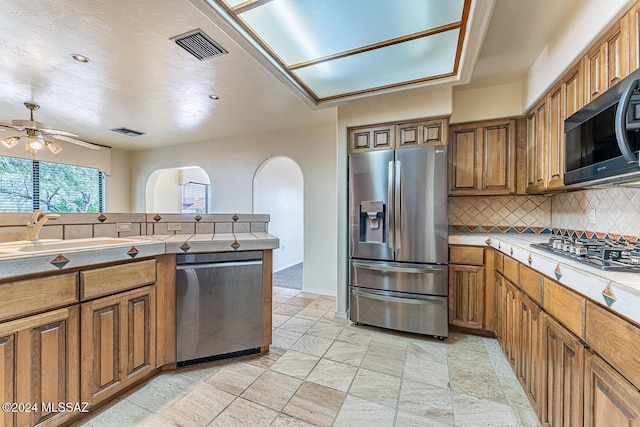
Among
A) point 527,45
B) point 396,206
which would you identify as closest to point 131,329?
point 396,206

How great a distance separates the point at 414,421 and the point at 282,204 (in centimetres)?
453

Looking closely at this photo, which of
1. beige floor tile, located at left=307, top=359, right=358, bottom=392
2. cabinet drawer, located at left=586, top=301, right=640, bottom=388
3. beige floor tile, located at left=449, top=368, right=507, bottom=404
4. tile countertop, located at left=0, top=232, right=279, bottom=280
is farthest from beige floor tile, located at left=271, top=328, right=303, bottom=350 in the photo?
cabinet drawer, located at left=586, top=301, right=640, bottom=388

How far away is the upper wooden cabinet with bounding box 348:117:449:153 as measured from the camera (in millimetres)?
2482

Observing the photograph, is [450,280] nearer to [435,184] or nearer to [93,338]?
[435,184]

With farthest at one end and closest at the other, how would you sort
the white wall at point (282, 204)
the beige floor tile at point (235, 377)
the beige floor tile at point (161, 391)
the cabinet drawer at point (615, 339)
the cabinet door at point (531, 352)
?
the white wall at point (282, 204)
the beige floor tile at point (235, 377)
the beige floor tile at point (161, 391)
the cabinet door at point (531, 352)
the cabinet drawer at point (615, 339)

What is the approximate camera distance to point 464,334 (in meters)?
2.58

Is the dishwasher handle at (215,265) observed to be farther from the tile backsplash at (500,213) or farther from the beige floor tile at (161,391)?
the tile backsplash at (500,213)

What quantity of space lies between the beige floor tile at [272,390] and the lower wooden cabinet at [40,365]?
3.09 ft

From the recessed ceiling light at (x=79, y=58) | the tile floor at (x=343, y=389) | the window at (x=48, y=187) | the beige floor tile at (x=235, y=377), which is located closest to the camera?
the tile floor at (x=343, y=389)

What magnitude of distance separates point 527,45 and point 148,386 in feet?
12.2

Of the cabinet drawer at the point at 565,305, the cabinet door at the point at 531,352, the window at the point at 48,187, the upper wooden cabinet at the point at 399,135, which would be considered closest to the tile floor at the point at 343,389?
the cabinet door at the point at 531,352

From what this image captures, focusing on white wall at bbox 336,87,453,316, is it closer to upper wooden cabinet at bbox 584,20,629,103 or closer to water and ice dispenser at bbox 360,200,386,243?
water and ice dispenser at bbox 360,200,386,243

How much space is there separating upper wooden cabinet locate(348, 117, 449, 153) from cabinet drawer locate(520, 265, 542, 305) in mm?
1292

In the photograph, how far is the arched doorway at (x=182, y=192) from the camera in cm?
618
